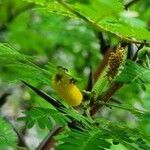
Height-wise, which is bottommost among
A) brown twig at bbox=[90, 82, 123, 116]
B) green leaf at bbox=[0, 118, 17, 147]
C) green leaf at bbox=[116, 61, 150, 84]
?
green leaf at bbox=[0, 118, 17, 147]

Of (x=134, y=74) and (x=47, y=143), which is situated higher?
(x=134, y=74)

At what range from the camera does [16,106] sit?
2621 mm

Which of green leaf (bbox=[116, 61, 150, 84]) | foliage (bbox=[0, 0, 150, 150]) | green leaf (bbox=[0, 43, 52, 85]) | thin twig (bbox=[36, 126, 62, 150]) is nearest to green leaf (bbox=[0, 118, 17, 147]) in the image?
foliage (bbox=[0, 0, 150, 150])

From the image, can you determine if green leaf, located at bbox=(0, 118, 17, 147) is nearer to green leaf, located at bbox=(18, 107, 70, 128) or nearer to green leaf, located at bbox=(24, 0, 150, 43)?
green leaf, located at bbox=(18, 107, 70, 128)

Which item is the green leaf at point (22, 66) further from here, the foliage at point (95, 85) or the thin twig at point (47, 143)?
the thin twig at point (47, 143)

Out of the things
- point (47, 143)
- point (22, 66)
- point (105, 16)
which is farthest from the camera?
point (47, 143)

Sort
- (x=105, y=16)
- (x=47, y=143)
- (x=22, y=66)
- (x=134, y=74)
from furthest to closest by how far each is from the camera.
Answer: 1. (x=47, y=143)
2. (x=22, y=66)
3. (x=134, y=74)
4. (x=105, y=16)

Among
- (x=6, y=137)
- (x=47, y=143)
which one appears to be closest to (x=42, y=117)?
(x=6, y=137)

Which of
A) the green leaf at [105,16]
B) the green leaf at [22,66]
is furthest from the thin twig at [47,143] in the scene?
the green leaf at [105,16]

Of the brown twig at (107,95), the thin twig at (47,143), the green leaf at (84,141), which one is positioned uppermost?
the green leaf at (84,141)

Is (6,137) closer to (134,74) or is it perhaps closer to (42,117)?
(42,117)

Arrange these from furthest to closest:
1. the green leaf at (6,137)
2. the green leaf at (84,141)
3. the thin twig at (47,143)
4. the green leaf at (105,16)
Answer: the thin twig at (47,143), the green leaf at (6,137), the green leaf at (84,141), the green leaf at (105,16)

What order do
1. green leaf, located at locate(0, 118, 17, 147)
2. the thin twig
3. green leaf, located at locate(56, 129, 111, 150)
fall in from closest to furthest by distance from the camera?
1. green leaf, located at locate(56, 129, 111, 150)
2. green leaf, located at locate(0, 118, 17, 147)
3. the thin twig

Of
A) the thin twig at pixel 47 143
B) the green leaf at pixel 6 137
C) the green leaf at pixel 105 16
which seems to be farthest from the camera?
the thin twig at pixel 47 143
